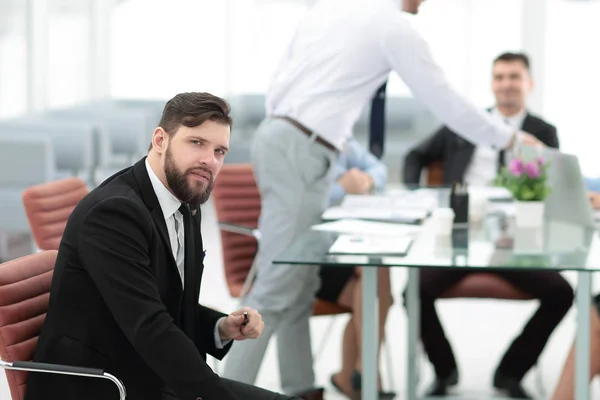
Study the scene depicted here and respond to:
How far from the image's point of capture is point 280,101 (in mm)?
3863

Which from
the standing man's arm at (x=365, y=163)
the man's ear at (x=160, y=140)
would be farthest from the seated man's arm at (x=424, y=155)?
the man's ear at (x=160, y=140)

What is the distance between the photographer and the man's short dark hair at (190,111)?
2270mm

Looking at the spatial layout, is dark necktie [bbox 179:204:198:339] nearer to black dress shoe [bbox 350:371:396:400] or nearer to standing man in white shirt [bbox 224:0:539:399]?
standing man in white shirt [bbox 224:0:539:399]

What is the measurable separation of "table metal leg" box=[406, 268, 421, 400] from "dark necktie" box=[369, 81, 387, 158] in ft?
2.01

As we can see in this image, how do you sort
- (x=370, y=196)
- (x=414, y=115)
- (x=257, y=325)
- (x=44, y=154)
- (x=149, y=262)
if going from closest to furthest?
1. (x=149, y=262)
2. (x=257, y=325)
3. (x=370, y=196)
4. (x=44, y=154)
5. (x=414, y=115)

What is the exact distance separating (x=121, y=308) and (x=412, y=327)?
212 centimetres

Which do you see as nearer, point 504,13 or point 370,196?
point 370,196

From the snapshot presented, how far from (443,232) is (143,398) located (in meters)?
1.42

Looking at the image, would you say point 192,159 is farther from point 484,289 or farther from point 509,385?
point 509,385

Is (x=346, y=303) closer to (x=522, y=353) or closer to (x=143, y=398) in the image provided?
(x=522, y=353)

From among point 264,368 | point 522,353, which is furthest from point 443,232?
point 264,368

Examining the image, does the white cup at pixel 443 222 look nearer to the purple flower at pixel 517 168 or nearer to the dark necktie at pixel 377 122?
the purple flower at pixel 517 168

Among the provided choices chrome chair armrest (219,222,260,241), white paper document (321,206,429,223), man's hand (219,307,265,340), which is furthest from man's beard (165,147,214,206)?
chrome chair armrest (219,222,260,241)

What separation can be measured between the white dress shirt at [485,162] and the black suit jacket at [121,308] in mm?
3090
